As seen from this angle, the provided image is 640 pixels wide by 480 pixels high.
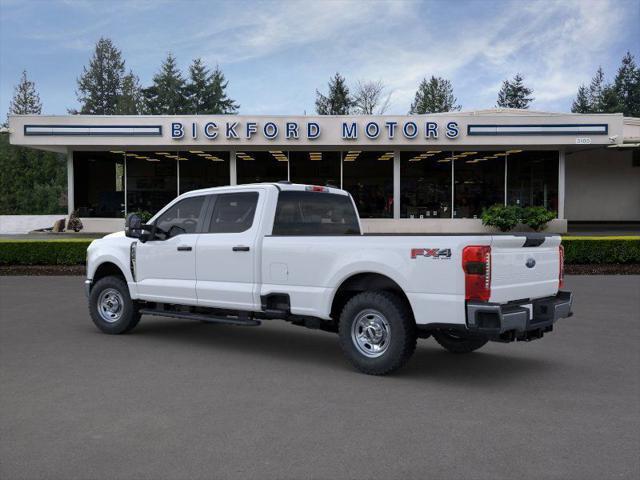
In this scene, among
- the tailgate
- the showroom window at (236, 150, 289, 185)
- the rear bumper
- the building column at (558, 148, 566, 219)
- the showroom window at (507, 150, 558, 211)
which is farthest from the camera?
the showroom window at (236, 150, 289, 185)

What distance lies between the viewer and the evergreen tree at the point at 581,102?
83175mm

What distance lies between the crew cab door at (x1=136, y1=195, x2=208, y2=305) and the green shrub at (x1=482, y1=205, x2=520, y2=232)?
20.6 m

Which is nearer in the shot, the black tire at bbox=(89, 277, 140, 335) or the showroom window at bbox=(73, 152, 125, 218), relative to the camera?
the black tire at bbox=(89, 277, 140, 335)

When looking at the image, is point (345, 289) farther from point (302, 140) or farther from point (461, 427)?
point (302, 140)

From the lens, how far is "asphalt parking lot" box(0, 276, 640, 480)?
425 cm

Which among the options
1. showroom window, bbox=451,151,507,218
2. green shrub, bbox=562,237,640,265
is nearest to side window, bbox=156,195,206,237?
green shrub, bbox=562,237,640,265

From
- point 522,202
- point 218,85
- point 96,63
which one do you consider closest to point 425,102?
point 218,85

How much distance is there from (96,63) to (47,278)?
249 feet

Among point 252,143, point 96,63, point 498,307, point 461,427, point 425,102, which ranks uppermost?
point 96,63

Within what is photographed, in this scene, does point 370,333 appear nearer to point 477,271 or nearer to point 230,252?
point 477,271

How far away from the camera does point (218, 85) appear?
76312mm

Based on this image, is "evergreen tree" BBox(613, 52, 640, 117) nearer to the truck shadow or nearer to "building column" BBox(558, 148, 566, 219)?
"building column" BBox(558, 148, 566, 219)

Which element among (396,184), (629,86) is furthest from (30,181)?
(629,86)

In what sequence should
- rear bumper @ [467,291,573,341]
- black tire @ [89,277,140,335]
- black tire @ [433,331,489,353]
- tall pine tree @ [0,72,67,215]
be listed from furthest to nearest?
tall pine tree @ [0,72,67,215]
black tire @ [89,277,140,335]
black tire @ [433,331,489,353]
rear bumper @ [467,291,573,341]
